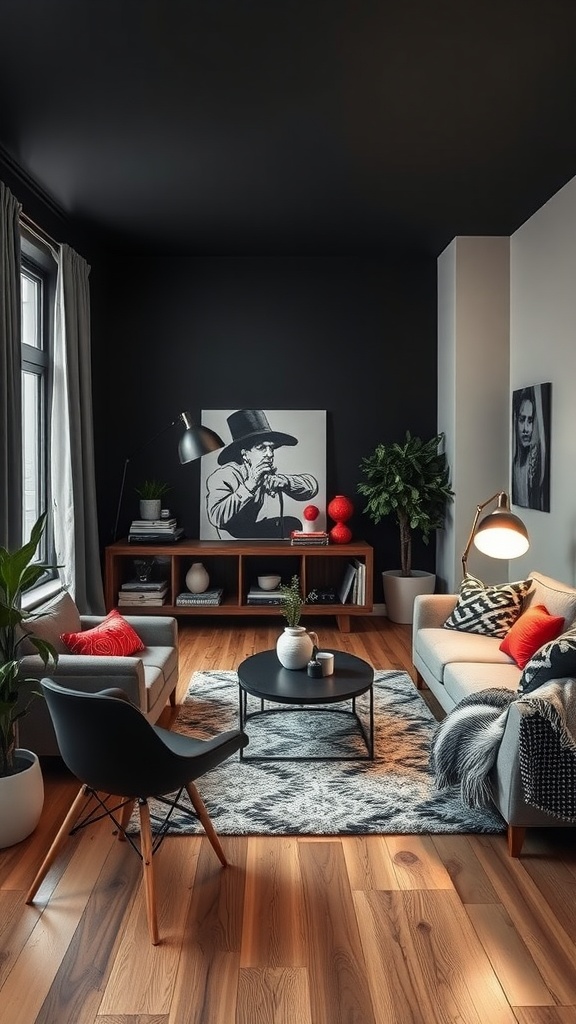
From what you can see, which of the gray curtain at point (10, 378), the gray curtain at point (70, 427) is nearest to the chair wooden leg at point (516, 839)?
the gray curtain at point (10, 378)

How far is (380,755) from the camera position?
3615 mm

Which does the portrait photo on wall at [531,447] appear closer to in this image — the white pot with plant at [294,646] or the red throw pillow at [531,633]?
the red throw pillow at [531,633]

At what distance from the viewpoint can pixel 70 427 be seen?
5113mm

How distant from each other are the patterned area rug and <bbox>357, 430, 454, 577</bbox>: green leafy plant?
1993 mm

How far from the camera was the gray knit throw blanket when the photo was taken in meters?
2.67

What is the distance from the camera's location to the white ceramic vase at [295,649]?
12.4 feet

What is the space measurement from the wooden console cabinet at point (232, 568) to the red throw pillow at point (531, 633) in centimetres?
217

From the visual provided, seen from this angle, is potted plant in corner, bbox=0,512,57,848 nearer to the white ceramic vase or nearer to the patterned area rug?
the patterned area rug

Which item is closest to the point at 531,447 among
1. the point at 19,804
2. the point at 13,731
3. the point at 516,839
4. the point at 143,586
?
the point at 143,586

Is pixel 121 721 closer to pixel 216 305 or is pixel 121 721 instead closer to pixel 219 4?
pixel 219 4

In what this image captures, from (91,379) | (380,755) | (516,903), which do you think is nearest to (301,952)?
(516,903)

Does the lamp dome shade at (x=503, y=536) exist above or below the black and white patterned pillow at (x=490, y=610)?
above

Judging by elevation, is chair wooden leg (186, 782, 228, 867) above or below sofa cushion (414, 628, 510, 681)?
below

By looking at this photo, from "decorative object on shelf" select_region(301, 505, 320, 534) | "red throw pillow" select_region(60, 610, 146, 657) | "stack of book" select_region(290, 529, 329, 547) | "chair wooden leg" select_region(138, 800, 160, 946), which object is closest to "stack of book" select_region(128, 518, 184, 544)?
"stack of book" select_region(290, 529, 329, 547)
